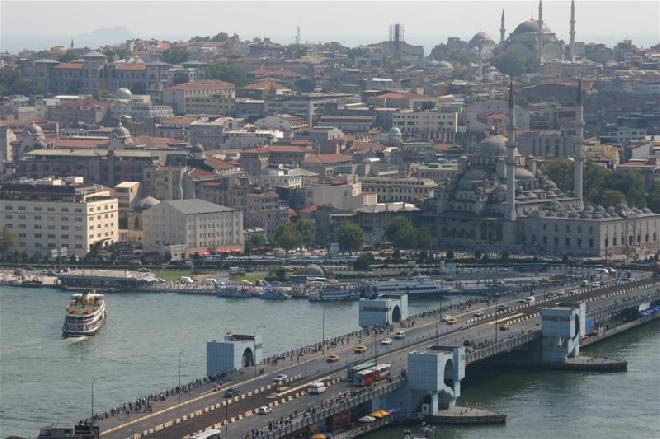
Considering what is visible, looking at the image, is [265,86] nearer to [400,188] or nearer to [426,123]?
[426,123]

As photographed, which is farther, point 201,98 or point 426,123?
point 201,98

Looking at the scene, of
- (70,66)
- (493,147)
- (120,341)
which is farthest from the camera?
(70,66)

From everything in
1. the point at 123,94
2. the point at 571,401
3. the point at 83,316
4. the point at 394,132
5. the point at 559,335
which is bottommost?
the point at 571,401

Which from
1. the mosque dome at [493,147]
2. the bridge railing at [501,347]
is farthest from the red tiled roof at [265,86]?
the bridge railing at [501,347]

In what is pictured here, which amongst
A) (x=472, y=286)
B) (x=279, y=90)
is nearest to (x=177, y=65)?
(x=279, y=90)

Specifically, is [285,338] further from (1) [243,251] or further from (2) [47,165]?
(2) [47,165]

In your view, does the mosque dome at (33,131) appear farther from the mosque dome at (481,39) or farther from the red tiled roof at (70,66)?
the mosque dome at (481,39)

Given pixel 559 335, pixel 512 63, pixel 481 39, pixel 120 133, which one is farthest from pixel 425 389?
pixel 481 39
